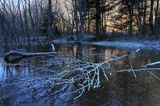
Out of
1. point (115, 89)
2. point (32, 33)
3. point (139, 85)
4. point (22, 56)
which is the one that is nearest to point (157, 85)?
point (139, 85)

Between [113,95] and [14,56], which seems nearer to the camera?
[113,95]

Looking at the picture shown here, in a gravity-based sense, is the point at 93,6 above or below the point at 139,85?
above

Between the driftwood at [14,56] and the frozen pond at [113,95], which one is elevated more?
the driftwood at [14,56]

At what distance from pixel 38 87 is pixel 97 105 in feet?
8.76

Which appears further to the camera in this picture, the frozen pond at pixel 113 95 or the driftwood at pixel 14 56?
the driftwood at pixel 14 56

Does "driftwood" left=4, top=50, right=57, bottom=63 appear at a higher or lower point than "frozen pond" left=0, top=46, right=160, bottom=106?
higher

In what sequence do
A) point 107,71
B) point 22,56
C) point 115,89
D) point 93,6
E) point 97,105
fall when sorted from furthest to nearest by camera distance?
point 93,6, point 22,56, point 107,71, point 115,89, point 97,105

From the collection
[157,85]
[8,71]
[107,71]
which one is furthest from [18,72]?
[157,85]

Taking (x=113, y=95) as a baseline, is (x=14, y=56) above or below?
above

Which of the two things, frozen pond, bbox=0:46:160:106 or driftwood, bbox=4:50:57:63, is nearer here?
frozen pond, bbox=0:46:160:106

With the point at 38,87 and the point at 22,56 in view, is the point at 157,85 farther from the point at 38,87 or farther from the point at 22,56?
the point at 22,56

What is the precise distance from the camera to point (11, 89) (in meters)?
10.0

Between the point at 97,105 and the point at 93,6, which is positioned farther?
the point at 93,6

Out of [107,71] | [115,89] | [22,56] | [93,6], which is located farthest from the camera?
[93,6]
